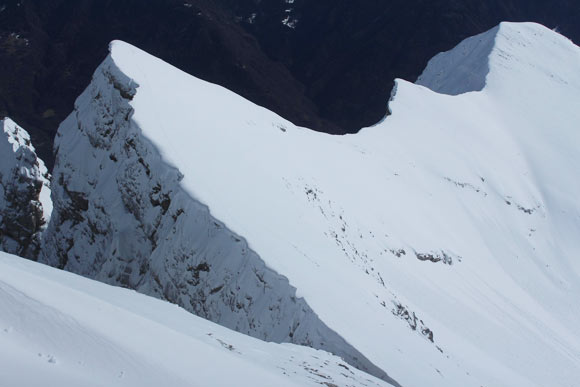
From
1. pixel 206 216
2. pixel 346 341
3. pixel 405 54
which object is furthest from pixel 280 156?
pixel 405 54

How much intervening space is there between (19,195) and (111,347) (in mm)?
25626

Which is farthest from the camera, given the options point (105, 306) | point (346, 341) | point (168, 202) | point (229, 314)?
point (168, 202)

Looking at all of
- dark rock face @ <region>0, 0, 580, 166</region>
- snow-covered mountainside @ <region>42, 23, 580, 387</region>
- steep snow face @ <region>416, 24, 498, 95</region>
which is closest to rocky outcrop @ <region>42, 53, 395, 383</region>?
snow-covered mountainside @ <region>42, 23, 580, 387</region>

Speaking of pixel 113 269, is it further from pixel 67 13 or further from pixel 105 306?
pixel 67 13

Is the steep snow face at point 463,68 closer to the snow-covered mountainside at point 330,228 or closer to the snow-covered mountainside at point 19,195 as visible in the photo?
the snow-covered mountainside at point 330,228

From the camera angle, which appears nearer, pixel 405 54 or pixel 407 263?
pixel 407 263

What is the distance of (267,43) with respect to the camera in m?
125

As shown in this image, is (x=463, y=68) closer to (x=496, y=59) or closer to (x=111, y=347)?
(x=496, y=59)

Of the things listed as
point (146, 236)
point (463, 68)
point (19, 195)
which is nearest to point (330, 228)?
point (146, 236)

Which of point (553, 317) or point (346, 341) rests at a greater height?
point (553, 317)

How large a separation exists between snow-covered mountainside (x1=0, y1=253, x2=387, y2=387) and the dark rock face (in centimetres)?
7900

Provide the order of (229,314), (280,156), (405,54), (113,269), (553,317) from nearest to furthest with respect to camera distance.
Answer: (229,314)
(113,269)
(280,156)
(553,317)
(405,54)

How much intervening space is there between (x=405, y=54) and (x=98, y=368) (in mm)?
107430

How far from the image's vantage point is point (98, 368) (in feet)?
25.8
